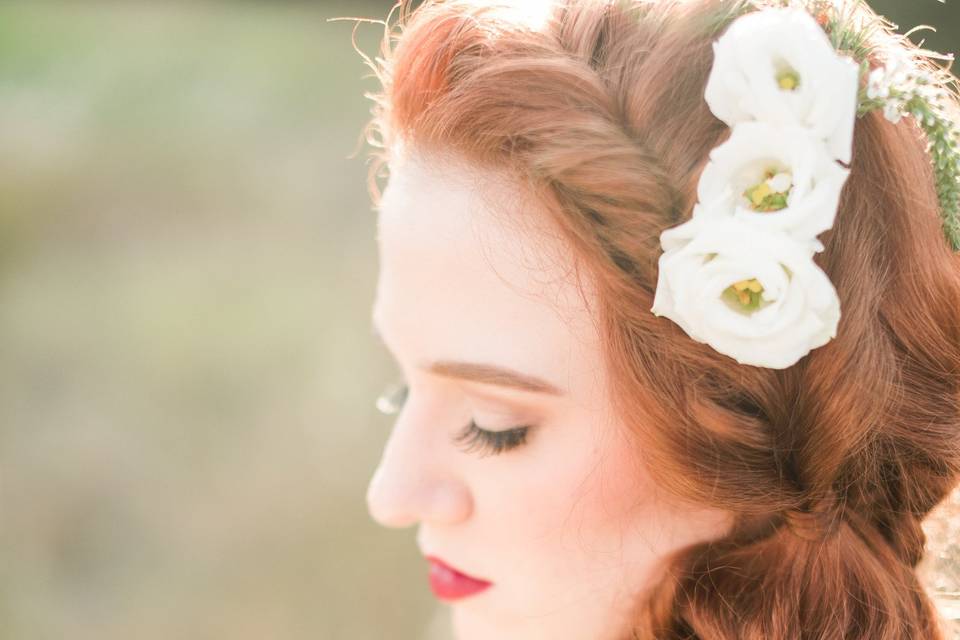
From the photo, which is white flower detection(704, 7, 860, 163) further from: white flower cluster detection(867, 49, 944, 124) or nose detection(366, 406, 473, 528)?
nose detection(366, 406, 473, 528)

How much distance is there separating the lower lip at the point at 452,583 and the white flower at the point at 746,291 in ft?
1.59

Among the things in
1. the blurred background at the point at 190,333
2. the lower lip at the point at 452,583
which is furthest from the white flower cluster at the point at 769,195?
the blurred background at the point at 190,333

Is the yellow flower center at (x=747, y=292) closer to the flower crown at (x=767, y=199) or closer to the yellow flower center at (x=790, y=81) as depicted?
the flower crown at (x=767, y=199)

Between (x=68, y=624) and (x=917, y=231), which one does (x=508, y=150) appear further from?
(x=68, y=624)

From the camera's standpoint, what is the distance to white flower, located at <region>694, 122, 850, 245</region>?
3.13ft

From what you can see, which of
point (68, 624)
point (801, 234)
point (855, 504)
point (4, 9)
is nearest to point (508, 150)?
point (801, 234)

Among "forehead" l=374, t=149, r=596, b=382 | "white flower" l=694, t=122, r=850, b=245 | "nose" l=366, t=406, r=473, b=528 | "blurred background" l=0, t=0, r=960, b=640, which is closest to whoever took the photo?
"white flower" l=694, t=122, r=850, b=245

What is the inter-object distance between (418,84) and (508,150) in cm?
19

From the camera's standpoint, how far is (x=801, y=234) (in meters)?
0.96

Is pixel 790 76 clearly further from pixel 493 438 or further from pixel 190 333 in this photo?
pixel 190 333

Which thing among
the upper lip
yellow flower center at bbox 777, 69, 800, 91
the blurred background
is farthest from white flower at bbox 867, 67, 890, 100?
the blurred background

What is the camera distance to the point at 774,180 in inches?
38.6

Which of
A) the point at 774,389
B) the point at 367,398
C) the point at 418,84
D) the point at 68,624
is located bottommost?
the point at 68,624

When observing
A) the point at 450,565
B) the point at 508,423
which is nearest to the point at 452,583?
the point at 450,565
